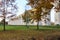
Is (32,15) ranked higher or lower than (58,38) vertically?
higher

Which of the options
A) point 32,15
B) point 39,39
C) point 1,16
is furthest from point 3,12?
point 39,39

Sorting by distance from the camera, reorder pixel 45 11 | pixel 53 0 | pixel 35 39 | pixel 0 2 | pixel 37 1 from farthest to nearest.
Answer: pixel 45 11
pixel 0 2
pixel 37 1
pixel 53 0
pixel 35 39

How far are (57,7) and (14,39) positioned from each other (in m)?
4.88

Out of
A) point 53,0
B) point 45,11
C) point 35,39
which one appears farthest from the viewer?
point 45,11

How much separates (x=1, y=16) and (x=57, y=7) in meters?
6.74

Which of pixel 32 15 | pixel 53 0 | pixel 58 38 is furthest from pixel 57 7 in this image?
pixel 32 15

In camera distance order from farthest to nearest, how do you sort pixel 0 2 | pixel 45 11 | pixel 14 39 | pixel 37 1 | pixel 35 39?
pixel 45 11 < pixel 0 2 < pixel 37 1 < pixel 14 39 < pixel 35 39

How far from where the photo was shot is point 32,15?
19875 mm

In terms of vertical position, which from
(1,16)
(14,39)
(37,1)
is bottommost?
(14,39)

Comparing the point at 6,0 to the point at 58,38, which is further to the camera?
the point at 6,0

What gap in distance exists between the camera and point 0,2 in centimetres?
1781

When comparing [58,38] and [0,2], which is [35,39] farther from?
[0,2]

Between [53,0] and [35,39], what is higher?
[53,0]

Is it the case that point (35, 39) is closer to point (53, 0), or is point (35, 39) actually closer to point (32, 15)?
point (53, 0)
